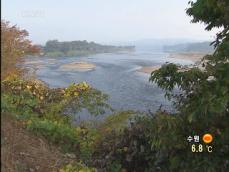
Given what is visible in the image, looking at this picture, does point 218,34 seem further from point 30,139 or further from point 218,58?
point 30,139

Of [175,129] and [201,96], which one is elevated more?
[201,96]

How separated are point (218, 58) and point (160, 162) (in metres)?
2.20

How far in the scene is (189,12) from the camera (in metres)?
6.25

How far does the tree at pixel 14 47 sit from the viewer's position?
18689mm

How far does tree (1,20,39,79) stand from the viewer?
1869cm

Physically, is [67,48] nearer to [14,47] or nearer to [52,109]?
[14,47]

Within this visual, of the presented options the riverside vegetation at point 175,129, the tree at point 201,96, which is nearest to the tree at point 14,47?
→ the riverside vegetation at point 175,129

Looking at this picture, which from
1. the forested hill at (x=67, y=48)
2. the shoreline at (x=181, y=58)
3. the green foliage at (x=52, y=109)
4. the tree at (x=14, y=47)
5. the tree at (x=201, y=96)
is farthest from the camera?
the forested hill at (x=67, y=48)

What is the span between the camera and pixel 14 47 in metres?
20.5

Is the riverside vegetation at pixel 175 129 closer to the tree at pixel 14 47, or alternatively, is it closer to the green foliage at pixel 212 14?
the green foliage at pixel 212 14

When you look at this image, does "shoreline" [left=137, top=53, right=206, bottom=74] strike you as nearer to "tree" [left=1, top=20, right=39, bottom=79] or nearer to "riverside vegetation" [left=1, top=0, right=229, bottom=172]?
"tree" [left=1, top=20, right=39, bottom=79]

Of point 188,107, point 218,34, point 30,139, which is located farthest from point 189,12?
point 30,139
